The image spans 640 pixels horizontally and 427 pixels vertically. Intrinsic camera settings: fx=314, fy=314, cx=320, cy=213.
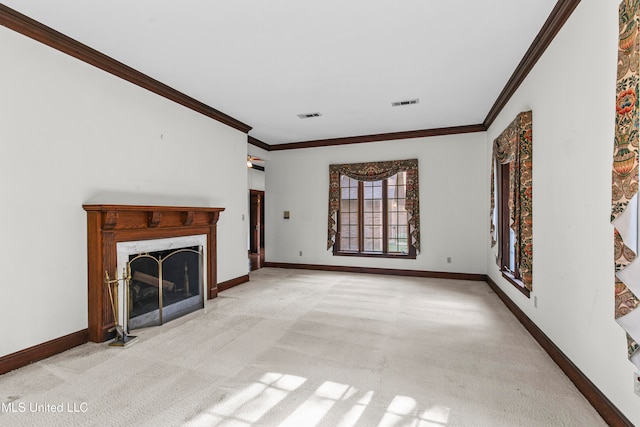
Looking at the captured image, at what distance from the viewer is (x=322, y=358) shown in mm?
2738

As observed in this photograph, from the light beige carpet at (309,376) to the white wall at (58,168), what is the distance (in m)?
0.52

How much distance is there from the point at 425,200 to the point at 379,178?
3.27ft

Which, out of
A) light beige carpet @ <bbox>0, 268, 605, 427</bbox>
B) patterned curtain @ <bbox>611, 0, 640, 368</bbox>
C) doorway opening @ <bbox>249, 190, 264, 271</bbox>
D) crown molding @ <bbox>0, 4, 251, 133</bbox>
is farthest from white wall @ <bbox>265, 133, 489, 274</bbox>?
patterned curtain @ <bbox>611, 0, 640, 368</bbox>

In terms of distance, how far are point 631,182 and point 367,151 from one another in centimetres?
512

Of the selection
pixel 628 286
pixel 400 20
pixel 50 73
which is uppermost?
pixel 400 20

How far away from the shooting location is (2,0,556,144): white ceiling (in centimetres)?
251

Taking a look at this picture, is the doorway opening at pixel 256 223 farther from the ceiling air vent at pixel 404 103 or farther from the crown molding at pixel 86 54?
the ceiling air vent at pixel 404 103

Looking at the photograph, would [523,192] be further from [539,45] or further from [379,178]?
[379,178]

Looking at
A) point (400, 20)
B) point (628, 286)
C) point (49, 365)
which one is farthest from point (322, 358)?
point (400, 20)

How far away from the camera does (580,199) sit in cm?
226

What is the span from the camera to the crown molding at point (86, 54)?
102 inches

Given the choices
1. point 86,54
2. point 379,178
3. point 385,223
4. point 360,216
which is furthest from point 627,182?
point 360,216

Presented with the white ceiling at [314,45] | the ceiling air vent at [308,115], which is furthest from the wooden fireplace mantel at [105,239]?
the ceiling air vent at [308,115]

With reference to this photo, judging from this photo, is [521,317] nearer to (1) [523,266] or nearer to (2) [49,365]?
(1) [523,266]
